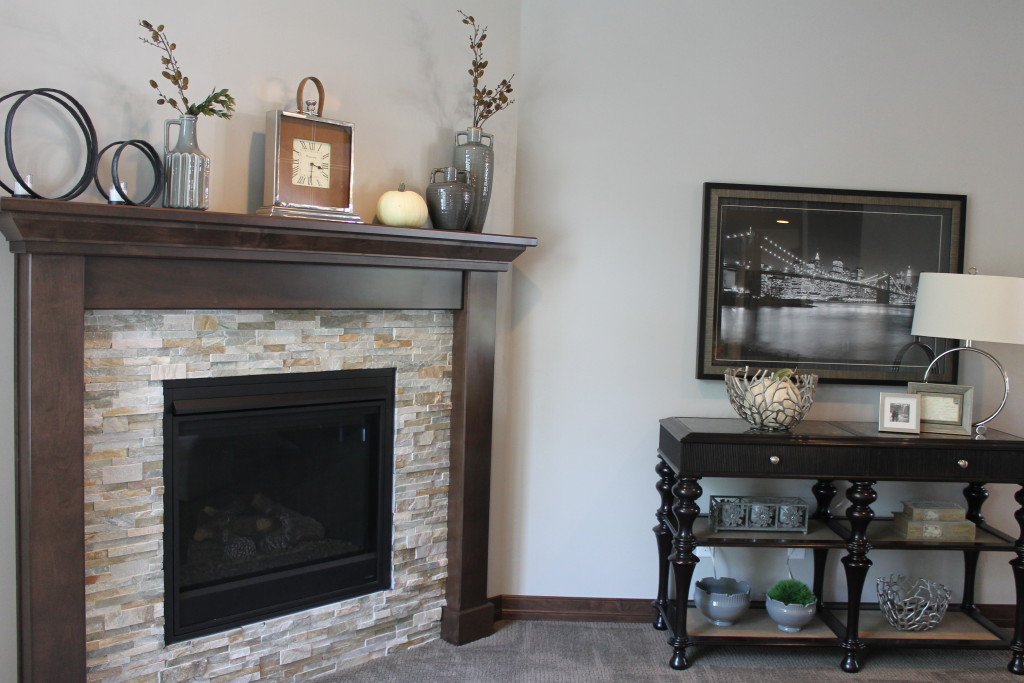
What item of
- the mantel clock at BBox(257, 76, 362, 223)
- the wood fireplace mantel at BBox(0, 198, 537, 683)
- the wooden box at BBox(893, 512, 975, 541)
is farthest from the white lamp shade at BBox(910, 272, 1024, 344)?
the mantel clock at BBox(257, 76, 362, 223)

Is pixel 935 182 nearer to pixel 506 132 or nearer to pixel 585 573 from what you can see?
pixel 506 132

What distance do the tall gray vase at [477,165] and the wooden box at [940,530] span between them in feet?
6.14

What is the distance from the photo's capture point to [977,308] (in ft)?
9.52

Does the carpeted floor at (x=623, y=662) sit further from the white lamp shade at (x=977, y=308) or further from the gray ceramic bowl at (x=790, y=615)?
the white lamp shade at (x=977, y=308)

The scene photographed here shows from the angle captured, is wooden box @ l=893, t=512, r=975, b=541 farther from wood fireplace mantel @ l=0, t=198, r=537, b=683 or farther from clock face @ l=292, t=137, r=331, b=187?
clock face @ l=292, t=137, r=331, b=187

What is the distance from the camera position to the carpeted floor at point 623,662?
2.83 meters

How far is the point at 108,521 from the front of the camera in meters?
2.23

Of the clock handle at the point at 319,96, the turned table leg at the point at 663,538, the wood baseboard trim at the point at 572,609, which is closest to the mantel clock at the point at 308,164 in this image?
the clock handle at the point at 319,96

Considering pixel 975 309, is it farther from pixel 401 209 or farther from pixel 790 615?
pixel 401 209

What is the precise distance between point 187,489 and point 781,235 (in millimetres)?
2239

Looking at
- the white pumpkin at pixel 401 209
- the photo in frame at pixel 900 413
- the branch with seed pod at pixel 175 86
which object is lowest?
the photo in frame at pixel 900 413

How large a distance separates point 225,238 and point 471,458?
1176mm

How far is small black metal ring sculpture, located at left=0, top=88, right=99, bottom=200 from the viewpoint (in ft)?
6.60

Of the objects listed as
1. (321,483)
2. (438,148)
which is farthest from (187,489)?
(438,148)
